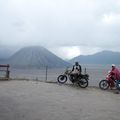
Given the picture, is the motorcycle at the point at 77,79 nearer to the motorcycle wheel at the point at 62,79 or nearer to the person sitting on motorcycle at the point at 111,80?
the motorcycle wheel at the point at 62,79

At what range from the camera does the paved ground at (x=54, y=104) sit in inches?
464

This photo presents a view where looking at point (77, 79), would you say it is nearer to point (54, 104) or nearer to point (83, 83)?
point (83, 83)

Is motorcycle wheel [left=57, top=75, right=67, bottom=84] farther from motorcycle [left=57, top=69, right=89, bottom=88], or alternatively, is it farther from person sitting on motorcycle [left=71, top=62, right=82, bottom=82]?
person sitting on motorcycle [left=71, top=62, right=82, bottom=82]

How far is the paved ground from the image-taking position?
1180 centimetres

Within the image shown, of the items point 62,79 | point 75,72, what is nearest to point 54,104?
point 75,72

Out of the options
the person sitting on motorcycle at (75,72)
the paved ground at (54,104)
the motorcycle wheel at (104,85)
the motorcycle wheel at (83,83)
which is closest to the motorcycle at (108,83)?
the motorcycle wheel at (104,85)

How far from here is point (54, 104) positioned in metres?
14.1

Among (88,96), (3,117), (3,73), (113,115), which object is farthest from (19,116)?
(3,73)

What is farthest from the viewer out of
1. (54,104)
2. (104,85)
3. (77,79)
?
(77,79)

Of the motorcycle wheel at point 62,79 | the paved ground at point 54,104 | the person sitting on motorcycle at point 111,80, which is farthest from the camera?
the motorcycle wheel at point 62,79

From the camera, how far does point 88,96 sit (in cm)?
1722

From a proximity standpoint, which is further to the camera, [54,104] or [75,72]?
[75,72]

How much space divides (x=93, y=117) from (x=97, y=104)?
9.85ft

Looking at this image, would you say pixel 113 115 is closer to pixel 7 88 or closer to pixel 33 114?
pixel 33 114
